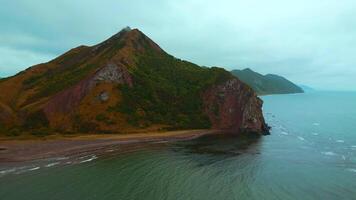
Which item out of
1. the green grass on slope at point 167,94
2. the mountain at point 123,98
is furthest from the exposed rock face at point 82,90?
the green grass on slope at point 167,94

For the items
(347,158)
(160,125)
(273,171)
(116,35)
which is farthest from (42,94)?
(347,158)

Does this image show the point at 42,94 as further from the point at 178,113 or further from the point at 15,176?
the point at 15,176

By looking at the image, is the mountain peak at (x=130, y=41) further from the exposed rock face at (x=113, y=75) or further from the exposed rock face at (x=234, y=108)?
the exposed rock face at (x=234, y=108)

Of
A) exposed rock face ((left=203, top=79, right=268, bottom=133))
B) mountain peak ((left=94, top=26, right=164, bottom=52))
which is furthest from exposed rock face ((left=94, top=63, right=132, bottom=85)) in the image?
exposed rock face ((left=203, top=79, right=268, bottom=133))

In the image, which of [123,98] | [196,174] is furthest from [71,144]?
[196,174]

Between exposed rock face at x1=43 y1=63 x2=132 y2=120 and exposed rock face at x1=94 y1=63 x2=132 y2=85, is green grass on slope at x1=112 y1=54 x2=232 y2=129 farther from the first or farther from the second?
exposed rock face at x1=43 y1=63 x2=132 y2=120

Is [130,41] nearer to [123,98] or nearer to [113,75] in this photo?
[113,75]

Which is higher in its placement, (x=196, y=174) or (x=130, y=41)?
(x=130, y=41)
